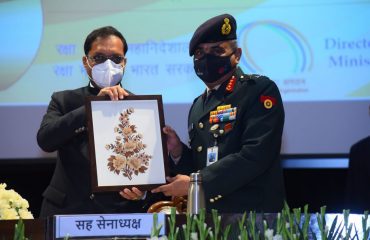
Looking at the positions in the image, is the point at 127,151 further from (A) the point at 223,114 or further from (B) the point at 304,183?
(B) the point at 304,183

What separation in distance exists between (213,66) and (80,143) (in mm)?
753

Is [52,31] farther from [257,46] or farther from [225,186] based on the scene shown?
[225,186]

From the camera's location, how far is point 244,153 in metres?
3.25

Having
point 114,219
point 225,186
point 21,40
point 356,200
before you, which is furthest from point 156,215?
point 21,40

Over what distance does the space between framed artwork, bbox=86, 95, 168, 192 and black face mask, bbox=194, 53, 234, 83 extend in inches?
9.4

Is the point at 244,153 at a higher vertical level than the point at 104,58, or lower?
lower

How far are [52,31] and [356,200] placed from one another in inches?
90.7

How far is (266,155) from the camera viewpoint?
3.27 metres

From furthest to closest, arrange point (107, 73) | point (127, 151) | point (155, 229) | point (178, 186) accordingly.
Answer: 1. point (107, 73)
2. point (127, 151)
3. point (178, 186)
4. point (155, 229)

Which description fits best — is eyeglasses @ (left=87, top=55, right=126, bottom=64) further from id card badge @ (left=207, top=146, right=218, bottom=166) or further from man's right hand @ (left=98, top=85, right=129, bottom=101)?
id card badge @ (left=207, top=146, right=218, bottom=166)

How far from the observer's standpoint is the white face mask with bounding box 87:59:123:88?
11.8 ft

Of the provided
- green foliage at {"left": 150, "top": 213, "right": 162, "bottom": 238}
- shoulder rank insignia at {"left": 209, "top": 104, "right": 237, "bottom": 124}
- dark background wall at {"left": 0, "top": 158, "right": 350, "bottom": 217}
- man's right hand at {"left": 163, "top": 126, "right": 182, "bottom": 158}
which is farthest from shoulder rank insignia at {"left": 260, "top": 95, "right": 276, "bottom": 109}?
dark background wall at {"left": 0, "top": 158, "right": 350, "bottom": 217}

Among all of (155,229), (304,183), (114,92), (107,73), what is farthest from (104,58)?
(304,183)

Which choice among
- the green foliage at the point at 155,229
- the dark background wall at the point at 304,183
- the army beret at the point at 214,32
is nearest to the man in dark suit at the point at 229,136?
the army beret at the point at 214,32
